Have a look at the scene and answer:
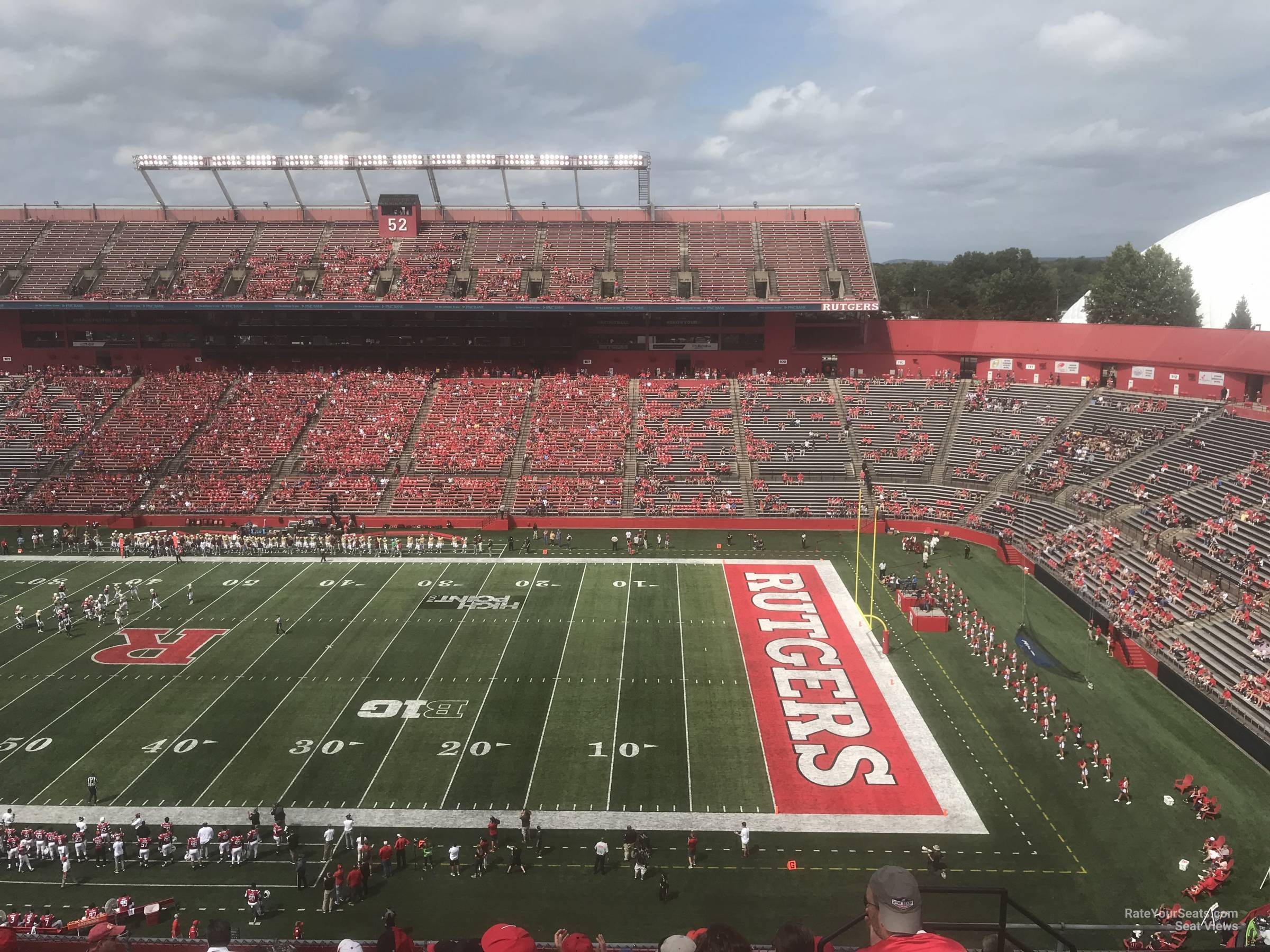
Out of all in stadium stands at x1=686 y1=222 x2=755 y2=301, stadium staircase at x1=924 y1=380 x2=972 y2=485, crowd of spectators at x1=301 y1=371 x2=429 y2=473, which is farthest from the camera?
stadium stands at x1=686 y1=222 x2=755 y2=301

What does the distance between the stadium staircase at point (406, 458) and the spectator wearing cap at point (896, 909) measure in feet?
160

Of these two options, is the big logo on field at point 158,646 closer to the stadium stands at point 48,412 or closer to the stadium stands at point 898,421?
the stadium stands at point 48,412

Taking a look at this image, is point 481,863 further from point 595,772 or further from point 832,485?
point 832,485

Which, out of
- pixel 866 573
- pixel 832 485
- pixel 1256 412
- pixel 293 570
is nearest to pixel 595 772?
pixel 866 573

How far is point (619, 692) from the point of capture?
2853 cm

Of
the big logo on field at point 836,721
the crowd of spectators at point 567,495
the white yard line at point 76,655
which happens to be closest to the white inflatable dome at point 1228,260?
the crowd of spectators at point 567,495

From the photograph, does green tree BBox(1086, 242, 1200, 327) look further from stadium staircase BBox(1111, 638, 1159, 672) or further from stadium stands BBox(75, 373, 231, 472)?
stadium stands BBox(75, 373, 231, 472)

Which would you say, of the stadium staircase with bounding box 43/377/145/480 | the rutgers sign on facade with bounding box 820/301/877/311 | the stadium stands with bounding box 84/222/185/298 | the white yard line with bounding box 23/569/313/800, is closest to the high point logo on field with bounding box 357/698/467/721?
the white yard line with bounding box 23/569/313/800

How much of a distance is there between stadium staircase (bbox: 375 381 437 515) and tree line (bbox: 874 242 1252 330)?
39.9 meters

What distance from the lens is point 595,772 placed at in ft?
78.5

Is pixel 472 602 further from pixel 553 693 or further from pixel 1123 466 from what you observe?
pixel 1123 466

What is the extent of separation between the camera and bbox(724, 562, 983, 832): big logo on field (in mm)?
22500

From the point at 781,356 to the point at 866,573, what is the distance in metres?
27.5

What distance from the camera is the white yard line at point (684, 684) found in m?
24.1
